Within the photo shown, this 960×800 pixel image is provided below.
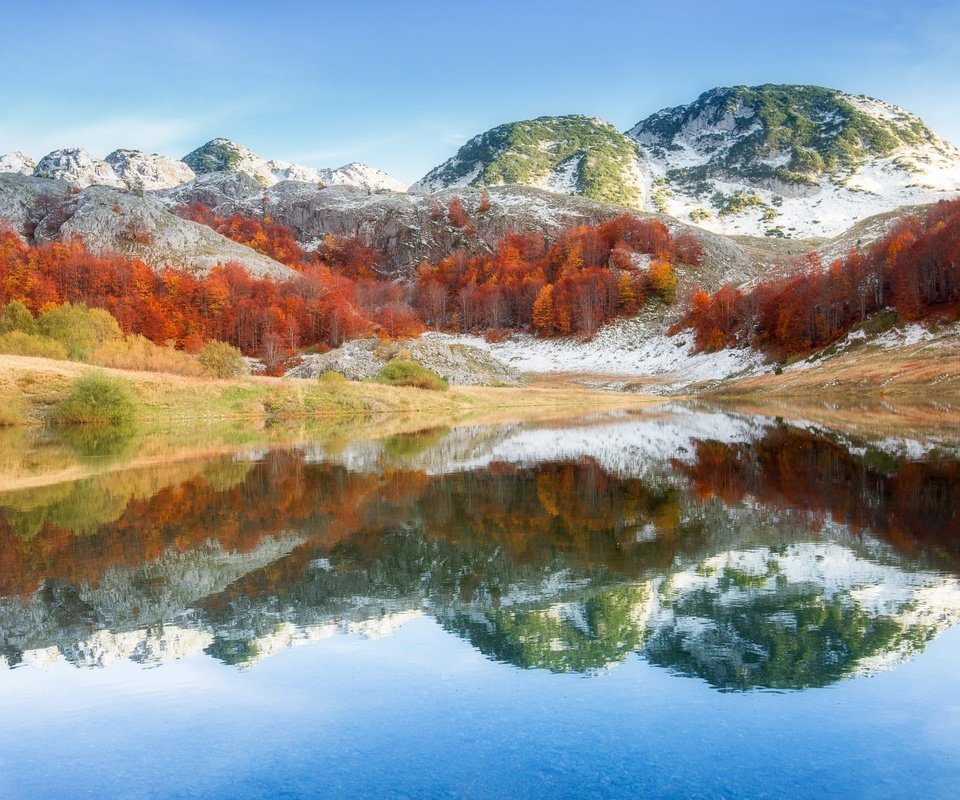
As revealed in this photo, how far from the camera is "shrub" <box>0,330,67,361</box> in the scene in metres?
54.0

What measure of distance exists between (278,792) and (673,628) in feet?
14.4

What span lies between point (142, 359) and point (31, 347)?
25.8 feet

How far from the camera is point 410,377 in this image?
63.8m

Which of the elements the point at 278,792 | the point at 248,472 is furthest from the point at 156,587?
the point at 248,472

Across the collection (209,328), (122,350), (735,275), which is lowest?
(122,350)

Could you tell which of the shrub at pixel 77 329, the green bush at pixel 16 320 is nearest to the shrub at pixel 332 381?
the shrub at pixel 77 329

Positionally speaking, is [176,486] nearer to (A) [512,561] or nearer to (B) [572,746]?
(A) [512,561]

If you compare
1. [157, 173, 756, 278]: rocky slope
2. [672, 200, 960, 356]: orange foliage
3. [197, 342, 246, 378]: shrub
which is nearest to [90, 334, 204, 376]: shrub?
[197, 342, 246, 378]: shrub

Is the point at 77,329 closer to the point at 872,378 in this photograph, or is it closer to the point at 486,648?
the point at 486,648

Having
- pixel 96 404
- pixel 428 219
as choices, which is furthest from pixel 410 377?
pixel 428 219

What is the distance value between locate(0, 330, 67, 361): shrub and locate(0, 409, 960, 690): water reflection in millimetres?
40697

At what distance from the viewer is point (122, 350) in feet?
186

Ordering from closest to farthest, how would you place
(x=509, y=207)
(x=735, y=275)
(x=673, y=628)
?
(x=673, y=628) → (x=735, y=275) → (x=509, y=207)

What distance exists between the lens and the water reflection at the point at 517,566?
291 inches
